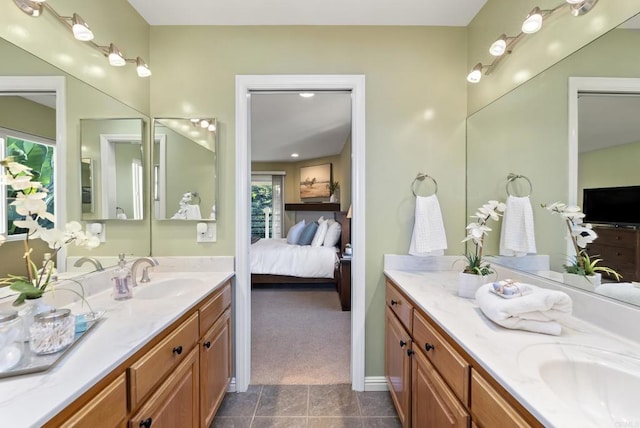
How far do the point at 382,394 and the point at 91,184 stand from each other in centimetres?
227

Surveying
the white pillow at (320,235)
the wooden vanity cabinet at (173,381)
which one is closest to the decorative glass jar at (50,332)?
the wooden vanity cabinet at (173,381)

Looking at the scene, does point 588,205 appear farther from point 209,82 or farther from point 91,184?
point 91,184

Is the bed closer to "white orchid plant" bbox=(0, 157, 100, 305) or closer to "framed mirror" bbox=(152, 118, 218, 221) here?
"framed mirror" bbox=(152, 118, 218, 221)

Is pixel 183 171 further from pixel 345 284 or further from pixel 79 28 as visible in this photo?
pixel 345 284

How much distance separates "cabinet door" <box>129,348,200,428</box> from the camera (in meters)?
0.95

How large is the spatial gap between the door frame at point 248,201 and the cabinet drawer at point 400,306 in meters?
0.20

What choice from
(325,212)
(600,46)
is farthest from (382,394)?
(325,212)

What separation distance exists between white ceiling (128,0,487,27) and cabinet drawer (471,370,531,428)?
80.8 inches

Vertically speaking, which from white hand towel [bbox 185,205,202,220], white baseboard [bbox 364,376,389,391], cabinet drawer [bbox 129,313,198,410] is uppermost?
white hand towel [bbox 185,205,202,220]

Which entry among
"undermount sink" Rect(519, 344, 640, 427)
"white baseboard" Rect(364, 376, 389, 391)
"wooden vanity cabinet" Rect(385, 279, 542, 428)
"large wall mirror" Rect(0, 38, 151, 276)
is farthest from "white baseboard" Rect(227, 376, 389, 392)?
"undermount sink" Rect(519, 344, 640, 427)

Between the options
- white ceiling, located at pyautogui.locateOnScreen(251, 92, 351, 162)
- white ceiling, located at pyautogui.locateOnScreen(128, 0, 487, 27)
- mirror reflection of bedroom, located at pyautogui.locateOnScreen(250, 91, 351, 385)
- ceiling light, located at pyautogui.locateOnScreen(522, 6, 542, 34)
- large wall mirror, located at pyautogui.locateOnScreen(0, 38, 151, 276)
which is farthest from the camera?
white ceiling, located at pyautogui.locateOnScreen(251, 92, 351, 162)

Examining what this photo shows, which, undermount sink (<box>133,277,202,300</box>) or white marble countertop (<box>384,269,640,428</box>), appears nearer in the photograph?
white marble countertop (<box>384,269,640,428</box>)

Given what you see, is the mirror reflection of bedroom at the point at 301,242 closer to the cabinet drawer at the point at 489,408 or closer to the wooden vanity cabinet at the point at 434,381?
the wooden vanity cabinet at the point at 434,381

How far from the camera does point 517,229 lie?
1513 millimetres
